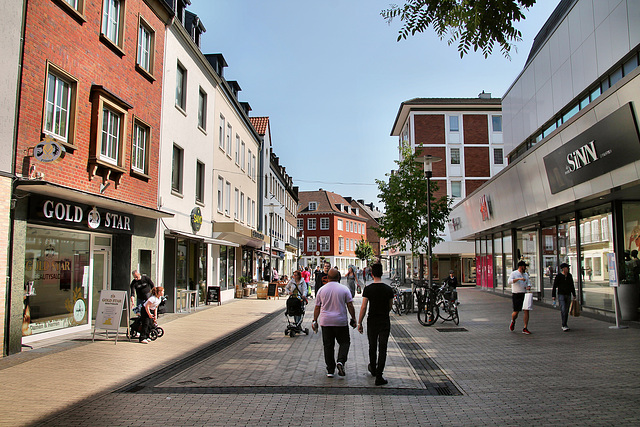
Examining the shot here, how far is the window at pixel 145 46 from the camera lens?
15.1 meters

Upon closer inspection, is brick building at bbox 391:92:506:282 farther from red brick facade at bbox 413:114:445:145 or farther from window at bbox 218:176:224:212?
window at bbox 218:176:224:212

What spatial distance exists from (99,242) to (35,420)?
27.5ft

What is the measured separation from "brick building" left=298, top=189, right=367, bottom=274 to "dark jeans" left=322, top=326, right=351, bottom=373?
71.1m

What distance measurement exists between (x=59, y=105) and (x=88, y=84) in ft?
4.26

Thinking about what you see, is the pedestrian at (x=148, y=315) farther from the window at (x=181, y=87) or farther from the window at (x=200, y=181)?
the window at (x=200, y=181)

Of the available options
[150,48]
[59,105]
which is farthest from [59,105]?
[150,48]

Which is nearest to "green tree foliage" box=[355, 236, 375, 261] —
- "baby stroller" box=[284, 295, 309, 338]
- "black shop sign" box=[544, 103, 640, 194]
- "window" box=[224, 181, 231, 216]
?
"window" box=[224, 181, 231, 216]

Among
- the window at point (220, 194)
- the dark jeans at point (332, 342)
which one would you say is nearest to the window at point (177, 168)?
the window at point (220, 194)

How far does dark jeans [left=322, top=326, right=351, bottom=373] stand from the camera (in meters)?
7.64

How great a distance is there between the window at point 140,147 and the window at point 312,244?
68114 mm

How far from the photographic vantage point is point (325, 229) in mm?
84250

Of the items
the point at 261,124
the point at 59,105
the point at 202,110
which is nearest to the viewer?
the point at 59,105

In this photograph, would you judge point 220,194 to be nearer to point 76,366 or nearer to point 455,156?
point 76,366

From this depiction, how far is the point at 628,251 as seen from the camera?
13836mm
